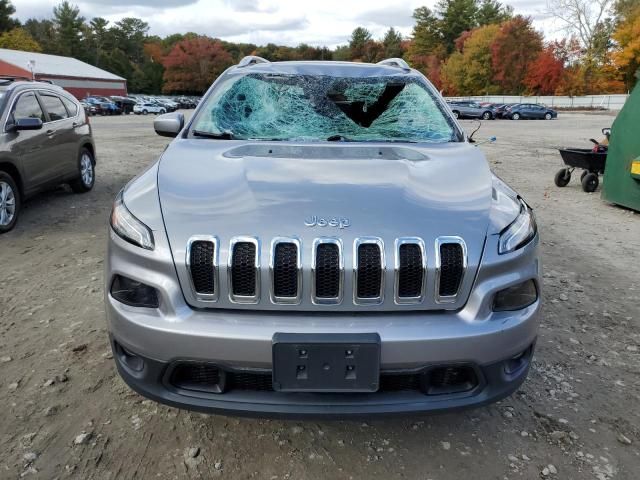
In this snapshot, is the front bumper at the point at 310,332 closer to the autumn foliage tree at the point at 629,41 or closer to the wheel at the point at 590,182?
the wheel at the point at 590,182

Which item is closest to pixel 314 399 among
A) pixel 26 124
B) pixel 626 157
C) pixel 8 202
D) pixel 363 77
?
pixel 363 77

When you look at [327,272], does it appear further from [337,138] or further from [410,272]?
[337,138]

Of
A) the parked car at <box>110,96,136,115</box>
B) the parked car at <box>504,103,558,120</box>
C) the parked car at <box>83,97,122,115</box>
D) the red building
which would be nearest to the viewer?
the parked car at <box>504,103,558,120</box>

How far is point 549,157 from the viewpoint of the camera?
553 inches

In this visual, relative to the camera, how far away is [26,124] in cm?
601

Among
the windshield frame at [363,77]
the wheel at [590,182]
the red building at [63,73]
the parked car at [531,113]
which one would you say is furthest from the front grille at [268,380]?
the red building at [63,73]

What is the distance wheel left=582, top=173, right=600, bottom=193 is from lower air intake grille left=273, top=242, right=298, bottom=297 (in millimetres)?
8177

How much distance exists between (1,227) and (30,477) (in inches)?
174

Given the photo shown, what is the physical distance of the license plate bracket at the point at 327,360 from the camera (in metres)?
1.91

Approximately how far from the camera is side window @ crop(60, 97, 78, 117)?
7.68m

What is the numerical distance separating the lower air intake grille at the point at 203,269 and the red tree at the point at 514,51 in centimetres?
6682

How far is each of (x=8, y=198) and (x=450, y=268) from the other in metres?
5.63

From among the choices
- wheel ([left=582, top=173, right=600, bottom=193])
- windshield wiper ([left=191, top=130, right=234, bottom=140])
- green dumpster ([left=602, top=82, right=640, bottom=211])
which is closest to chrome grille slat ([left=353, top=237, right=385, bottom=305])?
windshield wiper ([left=191, top=130, right=234, bottom=140])

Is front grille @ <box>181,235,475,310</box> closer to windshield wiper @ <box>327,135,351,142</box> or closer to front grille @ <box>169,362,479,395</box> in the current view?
front grille @ <box>169,362,479,395</box>
